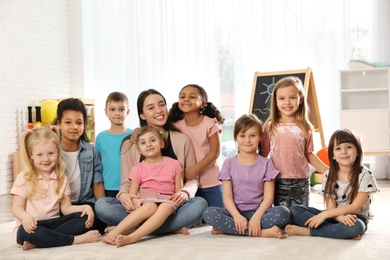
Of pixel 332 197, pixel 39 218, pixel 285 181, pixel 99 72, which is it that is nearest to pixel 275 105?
pixel 285 181

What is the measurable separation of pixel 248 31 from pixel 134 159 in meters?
2.92

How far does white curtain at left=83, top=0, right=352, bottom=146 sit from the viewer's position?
4.99m

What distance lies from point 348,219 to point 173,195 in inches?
30.9

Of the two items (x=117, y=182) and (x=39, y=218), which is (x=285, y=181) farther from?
(x=39, y=218)

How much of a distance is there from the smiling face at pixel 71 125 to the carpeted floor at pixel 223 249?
0.56 m

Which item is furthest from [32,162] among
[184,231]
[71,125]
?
[184,231]

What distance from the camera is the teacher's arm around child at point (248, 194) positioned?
7.67 feet

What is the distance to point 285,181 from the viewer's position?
2.57 m

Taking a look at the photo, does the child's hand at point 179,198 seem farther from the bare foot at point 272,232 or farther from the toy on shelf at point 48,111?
the toy on shelf at point 48,111

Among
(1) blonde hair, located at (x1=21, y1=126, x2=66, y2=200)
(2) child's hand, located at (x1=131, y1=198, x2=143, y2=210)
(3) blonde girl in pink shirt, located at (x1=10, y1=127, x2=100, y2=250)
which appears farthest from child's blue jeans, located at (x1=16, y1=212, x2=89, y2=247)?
(2) child's hand, located at (x1=131, y1=198, x2=143, y2=210)

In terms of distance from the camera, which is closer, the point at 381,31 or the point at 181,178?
the point at 181,178

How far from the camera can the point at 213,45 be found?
211 inches

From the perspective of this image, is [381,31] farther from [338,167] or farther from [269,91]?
[338,167]

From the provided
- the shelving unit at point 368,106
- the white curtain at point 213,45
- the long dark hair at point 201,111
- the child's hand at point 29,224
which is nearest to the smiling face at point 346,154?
the long dark hair at point 201,111
